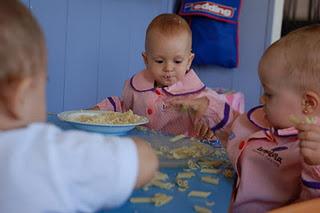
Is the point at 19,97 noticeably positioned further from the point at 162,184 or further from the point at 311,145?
the point at 311,145

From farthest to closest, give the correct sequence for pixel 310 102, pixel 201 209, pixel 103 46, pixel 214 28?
pixel 214 28 → pixel 103 46 → pixel 310 102 → pixel 201 209

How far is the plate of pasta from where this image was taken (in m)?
1.18

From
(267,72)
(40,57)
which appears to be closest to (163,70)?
(267,72)

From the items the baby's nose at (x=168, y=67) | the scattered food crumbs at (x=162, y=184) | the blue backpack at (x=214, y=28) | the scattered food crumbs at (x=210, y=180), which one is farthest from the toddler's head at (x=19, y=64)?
the blue backpack at (x=214, y=28)

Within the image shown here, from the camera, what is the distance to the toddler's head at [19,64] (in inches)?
18.4

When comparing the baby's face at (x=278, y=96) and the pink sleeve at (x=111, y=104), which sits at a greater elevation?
the baby's face at (x=278, y=96)

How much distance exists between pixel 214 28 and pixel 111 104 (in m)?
1.33

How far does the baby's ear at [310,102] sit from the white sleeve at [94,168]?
0.56 metres

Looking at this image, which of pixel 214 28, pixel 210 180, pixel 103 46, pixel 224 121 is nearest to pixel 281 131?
pixel 210 180

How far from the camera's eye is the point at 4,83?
48 cm

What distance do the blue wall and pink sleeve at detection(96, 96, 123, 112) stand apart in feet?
2.19

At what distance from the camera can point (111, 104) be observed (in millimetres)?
1600

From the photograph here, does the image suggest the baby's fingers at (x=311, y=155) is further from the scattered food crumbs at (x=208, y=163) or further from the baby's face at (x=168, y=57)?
the baby's face at (x=168, y=57)

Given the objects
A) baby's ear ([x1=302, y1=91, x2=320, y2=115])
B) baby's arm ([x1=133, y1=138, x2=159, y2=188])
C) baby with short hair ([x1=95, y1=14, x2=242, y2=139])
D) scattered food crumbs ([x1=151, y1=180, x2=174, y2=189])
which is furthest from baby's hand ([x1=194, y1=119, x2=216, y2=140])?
baby's arm ([x1=133, y1=138, x2=159, y2=188])
